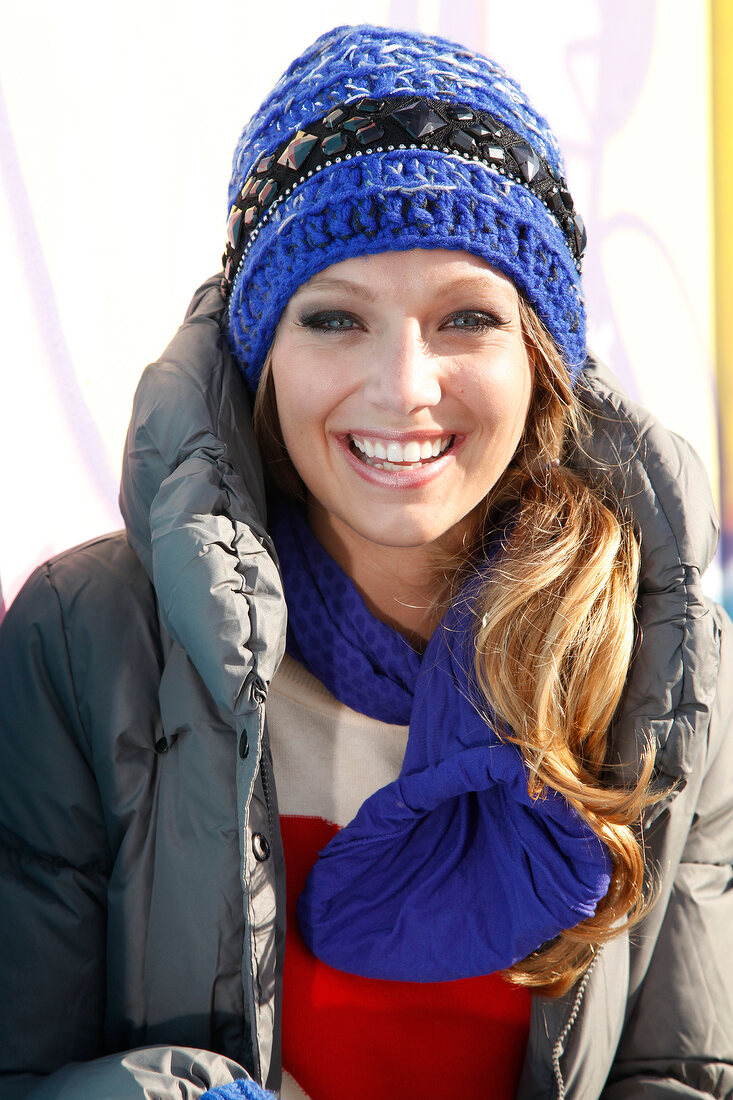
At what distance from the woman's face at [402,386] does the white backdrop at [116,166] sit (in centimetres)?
45

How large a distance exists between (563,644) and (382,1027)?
58 cm

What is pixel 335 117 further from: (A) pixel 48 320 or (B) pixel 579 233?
(A) pixel 48 320

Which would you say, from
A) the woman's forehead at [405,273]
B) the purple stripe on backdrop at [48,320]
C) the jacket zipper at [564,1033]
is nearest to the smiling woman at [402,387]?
the woman's forehead at [405,273]

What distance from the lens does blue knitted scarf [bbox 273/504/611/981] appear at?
1.14m

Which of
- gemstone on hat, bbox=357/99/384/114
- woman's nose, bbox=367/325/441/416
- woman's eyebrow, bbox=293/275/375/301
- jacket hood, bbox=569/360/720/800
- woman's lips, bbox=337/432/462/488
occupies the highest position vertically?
gemstone on hat, bbox=357/99/384/114

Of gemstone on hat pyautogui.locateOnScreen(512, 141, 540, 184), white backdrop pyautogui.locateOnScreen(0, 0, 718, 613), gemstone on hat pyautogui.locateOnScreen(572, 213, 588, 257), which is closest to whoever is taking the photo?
gemstone on hat pyautogui.locateOnScreen(512, 141, 540, 184)

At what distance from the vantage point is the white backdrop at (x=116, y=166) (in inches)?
53.8

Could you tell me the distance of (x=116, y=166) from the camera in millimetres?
1492

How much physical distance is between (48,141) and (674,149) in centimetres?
162

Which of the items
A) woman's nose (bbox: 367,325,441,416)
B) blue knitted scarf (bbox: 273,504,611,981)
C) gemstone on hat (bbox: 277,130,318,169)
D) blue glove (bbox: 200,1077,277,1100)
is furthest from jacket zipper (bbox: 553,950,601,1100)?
gemstone on hat (bbox: 277,130,318,169)

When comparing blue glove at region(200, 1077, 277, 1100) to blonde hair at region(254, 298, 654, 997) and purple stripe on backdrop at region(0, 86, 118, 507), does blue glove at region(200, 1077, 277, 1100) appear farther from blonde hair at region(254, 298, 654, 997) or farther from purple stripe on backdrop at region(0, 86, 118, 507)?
purple stripe on backdrop at region(0, 86, 118, 507)

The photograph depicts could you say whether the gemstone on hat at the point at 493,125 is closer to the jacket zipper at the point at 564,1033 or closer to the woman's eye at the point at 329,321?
the woman's eye at the point at 329,321

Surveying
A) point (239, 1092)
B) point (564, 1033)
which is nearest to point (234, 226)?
point (239, 1092)

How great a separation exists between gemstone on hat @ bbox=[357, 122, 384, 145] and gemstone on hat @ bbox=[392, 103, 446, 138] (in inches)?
1.0
